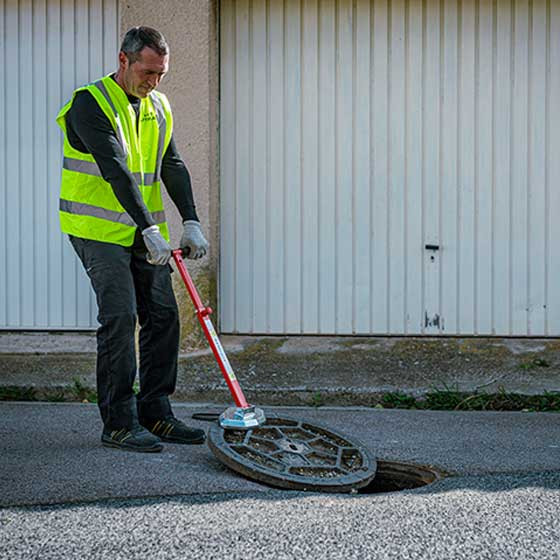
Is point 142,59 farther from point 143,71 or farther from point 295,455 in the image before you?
point 295,455

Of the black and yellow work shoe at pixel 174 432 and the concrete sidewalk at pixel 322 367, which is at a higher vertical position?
the concrete sidewalk at pixel 322 367

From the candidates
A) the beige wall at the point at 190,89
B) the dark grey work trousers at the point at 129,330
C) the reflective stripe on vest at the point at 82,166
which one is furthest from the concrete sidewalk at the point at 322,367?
the reflective stripe on vest at the point at 82,166

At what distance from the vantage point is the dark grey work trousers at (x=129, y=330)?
4906mm

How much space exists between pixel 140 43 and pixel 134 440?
1.76 meters

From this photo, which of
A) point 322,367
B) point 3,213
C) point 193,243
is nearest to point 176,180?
point 193,243

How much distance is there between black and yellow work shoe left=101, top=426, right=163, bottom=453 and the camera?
4.84m

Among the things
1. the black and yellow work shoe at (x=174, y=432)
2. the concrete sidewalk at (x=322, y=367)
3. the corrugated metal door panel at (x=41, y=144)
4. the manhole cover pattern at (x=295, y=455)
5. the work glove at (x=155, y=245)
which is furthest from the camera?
the corrugated metal door panel at (x=41, y=144)

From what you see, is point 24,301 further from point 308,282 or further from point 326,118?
point 326,118

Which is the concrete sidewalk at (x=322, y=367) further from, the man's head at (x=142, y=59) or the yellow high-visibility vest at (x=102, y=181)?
A: the man's head at (x=142, y=59)

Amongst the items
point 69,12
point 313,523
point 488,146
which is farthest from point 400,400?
point 69,12

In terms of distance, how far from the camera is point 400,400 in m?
6.44

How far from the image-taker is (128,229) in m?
5.00

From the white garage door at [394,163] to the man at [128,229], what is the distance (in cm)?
240

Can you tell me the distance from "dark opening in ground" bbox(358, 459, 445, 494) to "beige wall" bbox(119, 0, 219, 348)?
2.72 m
